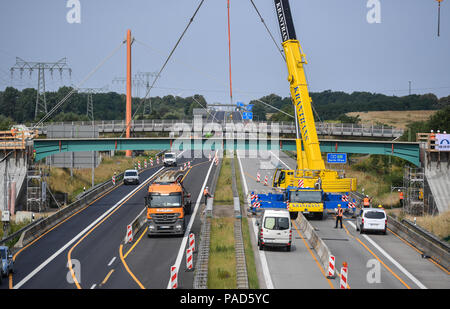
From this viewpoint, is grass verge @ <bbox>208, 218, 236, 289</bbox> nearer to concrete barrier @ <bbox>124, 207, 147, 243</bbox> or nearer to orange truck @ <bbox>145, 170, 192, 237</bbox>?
orange truck @ <bbox>145, 170, 192, 237</bbox>

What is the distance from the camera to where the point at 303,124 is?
41312 mm

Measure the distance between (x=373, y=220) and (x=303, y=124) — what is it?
861cm

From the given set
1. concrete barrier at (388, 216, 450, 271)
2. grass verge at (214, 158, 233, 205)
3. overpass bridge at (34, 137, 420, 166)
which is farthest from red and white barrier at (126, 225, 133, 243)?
overpass bridge at (34, 137, 420, 166)

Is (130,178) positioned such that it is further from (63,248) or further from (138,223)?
(63,248)

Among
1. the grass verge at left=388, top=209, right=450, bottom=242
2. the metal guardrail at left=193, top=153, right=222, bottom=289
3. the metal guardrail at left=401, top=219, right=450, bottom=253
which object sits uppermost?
the metal guardrail at left=401, top=219, right=450, bottom=253

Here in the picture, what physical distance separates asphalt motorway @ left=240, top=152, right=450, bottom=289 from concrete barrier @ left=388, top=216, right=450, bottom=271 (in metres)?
0.35

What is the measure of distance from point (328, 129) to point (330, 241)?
41887 millimetres

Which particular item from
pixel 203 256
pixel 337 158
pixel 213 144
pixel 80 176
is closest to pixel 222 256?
pixel 203 256

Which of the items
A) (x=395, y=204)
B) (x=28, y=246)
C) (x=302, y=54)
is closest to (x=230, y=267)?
(x=28, y=246)

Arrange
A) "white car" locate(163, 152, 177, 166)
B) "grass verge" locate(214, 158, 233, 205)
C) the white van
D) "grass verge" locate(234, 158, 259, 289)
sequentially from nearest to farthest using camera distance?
1. "grass verge" locate(234, 158, 259, 289)
2. the white van
3. "grass verge" locate(214, 158, 233, 205)
4. "white car" locate(163, 152, 177, 166)

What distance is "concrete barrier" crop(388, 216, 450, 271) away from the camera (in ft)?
96.0

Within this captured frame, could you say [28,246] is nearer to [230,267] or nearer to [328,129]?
[230,267]
